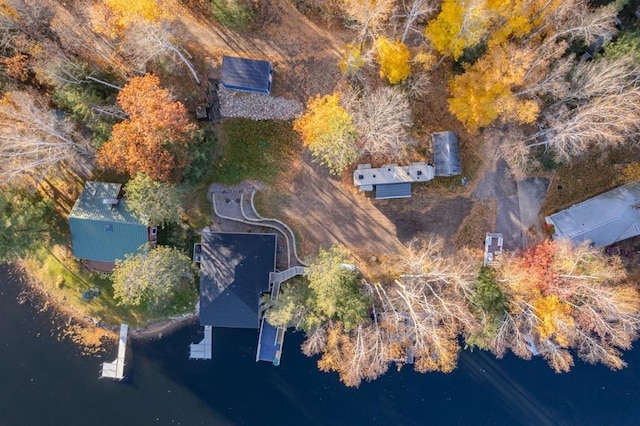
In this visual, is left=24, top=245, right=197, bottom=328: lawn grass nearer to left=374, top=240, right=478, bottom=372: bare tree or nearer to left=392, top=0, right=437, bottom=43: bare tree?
left=374, top=240, right=478, bottom=372: bare tree

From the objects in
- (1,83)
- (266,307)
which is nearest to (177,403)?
(266,307)

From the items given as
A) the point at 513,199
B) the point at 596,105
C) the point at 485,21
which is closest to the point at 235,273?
the point at 513,199

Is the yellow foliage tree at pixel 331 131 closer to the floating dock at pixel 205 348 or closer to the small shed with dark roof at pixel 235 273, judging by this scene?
the small shed with dark roof at pixel 235 273

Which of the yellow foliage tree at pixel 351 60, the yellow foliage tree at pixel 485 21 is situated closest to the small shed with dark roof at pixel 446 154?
the yellow foliage tree at pixel 485 21

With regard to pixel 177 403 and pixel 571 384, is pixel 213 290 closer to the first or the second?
pixel 177 403

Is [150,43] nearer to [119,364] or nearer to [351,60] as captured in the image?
[351,60]
